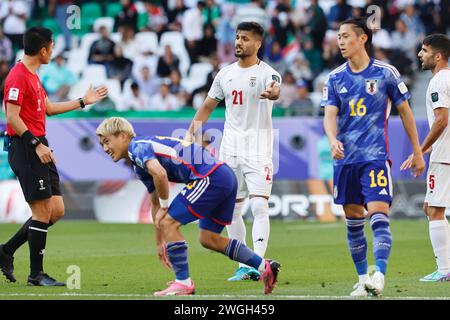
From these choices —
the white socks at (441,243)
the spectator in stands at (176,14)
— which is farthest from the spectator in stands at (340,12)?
the white socks at (441,243)

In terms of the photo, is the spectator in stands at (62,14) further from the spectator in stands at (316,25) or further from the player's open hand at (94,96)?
the player's open hand at (94,96)

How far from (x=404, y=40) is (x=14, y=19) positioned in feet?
33.6

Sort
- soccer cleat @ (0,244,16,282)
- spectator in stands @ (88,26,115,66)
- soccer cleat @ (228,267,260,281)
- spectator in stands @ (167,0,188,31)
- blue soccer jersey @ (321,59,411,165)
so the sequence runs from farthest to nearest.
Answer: spectator in stands @ (167,0,188,31) → spectator in stands @ (88,26,115,66) → soccer cleat @ (228,267,260,281) → soccer cleat @ (0,244,16,282) → blue soccer jersey @ (321,59,411,165)

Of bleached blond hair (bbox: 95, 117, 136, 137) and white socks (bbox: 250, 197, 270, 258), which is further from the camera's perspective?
white socks (bbox: 250, 197, 270, 258)

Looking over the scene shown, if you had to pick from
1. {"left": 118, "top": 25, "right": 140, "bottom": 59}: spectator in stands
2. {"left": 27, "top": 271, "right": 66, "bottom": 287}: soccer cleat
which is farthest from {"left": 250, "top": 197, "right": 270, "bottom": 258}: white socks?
{"left": 118, "top": 25, "right": 140, "bottom": 59}: spectator in stands

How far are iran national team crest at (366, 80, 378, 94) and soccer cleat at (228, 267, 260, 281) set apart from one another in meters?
2.70

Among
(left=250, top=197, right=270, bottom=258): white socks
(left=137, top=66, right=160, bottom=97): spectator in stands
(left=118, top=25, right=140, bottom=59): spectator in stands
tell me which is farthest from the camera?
(left=118, top=25, right=140, bottom=59): spectator in stands

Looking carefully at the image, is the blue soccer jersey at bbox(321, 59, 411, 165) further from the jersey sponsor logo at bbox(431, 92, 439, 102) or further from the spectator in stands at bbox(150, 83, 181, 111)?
the spectator in stands at bbox(150, 83, 181, 111)

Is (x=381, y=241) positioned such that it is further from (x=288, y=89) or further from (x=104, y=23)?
(x=104, y=23)

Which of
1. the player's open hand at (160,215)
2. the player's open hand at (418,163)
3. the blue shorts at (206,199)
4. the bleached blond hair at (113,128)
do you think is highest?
the bleached blond hair at (113,128)

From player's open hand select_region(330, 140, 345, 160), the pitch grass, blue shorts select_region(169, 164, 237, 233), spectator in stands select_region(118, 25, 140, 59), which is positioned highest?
spectator in stands select_region(118, 25, 140, 59)

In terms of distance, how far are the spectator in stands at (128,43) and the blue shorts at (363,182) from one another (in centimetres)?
1640

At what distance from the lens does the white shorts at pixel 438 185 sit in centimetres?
1183

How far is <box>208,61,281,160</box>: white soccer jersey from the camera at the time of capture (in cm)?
1230
